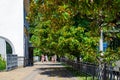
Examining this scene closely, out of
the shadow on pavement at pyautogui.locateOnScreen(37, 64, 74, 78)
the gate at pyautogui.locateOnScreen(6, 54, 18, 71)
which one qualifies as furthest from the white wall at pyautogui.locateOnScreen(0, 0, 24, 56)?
the shadow on pavement at pyautogui.locateOnScreen(37, 64, 74, 78)

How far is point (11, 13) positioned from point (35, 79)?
88.3ft

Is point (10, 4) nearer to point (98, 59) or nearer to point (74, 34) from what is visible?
point (74, 34)

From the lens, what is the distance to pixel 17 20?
53.5 m

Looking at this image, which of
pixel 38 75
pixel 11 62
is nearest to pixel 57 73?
pixel 38 75

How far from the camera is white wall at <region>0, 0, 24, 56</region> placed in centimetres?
5294

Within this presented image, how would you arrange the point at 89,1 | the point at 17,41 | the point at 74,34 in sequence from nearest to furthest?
the point at 89,1
the point at 74,34
the point at 17,41

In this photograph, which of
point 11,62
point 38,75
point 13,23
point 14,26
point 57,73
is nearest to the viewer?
point 38,75

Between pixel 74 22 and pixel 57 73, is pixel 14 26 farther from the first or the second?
pixel 74 22

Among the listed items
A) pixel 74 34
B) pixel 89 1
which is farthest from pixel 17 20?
pixel 89 1

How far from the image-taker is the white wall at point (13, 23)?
174 feet

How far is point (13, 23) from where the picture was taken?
53438mm

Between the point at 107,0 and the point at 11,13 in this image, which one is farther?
the point at 11,13

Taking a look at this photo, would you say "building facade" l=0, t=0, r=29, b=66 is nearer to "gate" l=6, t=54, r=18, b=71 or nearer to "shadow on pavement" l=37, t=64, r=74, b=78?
"gate" l=6, t=54, r=18, b=71

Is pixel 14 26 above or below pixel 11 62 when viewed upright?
above
